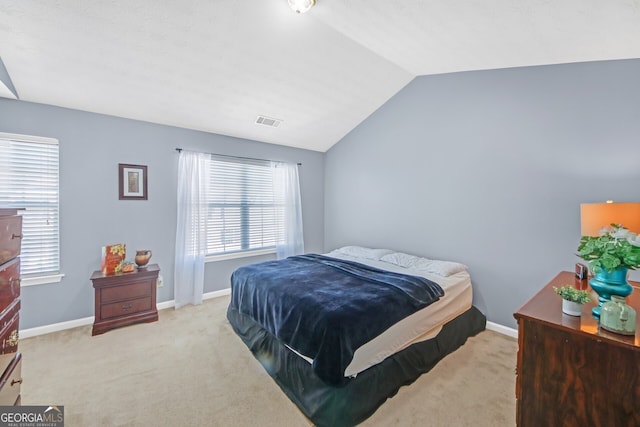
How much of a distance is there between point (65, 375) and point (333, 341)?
2.16m

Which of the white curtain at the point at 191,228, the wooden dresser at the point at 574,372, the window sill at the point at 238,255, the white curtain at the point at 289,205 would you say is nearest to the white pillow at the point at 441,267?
the wooden dresser at the point at 574,372

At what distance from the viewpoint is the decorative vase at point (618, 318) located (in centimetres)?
104

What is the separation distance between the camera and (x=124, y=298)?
2.79 meters

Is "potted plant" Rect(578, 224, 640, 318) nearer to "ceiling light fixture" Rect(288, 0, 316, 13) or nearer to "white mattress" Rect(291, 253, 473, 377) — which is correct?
"white mattress" Rect(291, 253, 473, 377)

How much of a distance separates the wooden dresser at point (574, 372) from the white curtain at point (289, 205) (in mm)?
3520

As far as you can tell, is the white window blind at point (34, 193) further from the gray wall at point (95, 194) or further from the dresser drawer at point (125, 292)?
the dresser drawer at point (125, 292)

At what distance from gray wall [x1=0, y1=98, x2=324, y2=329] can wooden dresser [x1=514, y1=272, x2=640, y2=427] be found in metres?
3.68

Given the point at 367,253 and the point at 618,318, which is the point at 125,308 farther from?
the point at 618,318

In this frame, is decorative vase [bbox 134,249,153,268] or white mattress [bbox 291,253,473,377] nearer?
white mattress [bbox 291,253,473,377]

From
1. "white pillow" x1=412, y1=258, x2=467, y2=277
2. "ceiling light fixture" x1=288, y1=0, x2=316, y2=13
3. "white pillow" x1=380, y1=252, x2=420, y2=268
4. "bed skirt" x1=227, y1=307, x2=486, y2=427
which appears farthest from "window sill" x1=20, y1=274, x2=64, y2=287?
"white pillow" x1=412, y1=258, x2=467, y2=277

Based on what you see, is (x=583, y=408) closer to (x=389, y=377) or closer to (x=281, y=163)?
(x=389, y=377)

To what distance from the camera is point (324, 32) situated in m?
2.35

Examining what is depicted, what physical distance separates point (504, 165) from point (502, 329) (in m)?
1.73

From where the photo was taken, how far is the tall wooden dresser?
4.03 feet
